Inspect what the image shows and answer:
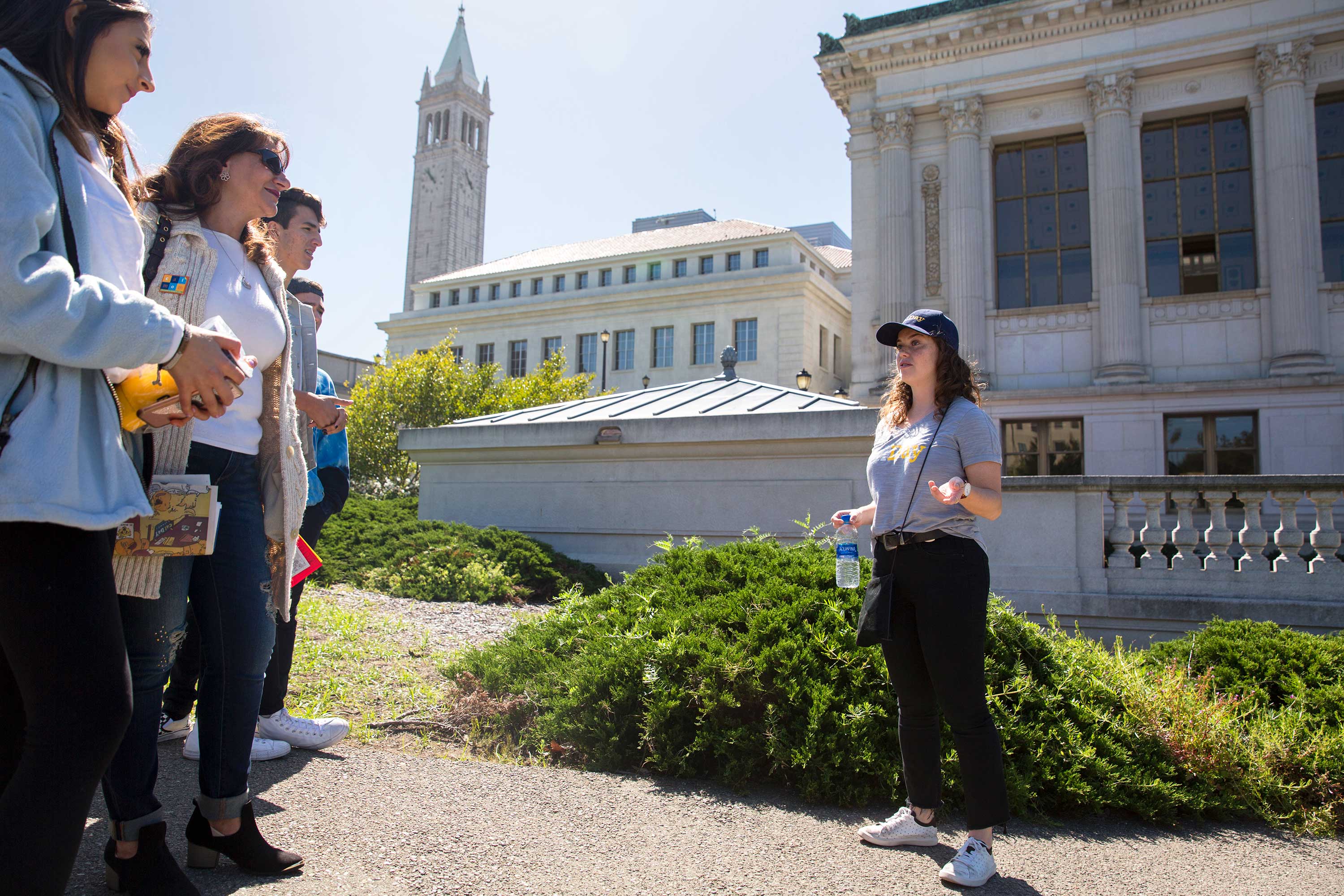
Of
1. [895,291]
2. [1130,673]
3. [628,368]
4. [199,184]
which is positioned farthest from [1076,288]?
[628,368]

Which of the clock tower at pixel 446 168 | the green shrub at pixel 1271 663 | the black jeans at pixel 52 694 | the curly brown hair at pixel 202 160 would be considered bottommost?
the green shrub at pixel 1271 663

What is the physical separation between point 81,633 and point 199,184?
62.3 inches

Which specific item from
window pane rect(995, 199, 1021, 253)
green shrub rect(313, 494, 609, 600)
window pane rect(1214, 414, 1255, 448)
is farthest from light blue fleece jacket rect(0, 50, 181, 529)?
window pane rect(995, 199, 1021, 253)

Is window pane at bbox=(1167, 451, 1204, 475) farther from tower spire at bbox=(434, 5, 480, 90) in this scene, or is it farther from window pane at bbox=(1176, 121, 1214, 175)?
tower spire at bbox=(434, 5, 480, 90)

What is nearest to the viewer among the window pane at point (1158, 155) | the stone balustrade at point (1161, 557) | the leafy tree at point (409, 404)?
the stone balustrade at point (1161, 557)

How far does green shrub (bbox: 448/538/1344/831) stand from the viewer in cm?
373

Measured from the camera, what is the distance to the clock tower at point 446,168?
95.2 meters

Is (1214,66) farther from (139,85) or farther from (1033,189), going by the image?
(139,85)

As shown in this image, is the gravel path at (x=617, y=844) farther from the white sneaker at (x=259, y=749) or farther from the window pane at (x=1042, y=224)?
the window pane at (x=1042, y=224)

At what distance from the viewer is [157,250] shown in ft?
8.36

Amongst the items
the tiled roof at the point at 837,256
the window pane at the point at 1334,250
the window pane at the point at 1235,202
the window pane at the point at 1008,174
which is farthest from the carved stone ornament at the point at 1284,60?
the tiled roof at the point at 837,256

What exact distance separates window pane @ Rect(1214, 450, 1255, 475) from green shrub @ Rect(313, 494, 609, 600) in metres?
15.5

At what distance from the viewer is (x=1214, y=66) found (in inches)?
776

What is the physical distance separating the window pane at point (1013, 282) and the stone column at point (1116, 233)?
1.68 m
